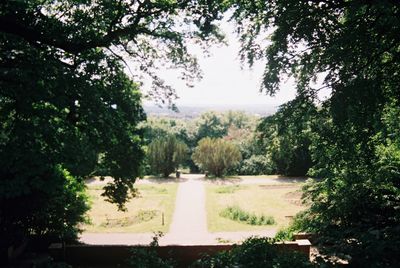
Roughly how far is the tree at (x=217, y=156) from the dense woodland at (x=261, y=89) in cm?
1865

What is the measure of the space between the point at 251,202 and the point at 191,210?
3653mm

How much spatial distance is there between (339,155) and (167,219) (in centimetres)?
1017

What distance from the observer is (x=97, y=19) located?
9992 mm

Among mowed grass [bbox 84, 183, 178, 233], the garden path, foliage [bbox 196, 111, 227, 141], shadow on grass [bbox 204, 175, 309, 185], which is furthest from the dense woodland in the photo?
foliage [bbox 196, 111, 227, 141]

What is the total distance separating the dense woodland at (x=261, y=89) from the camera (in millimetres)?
7613

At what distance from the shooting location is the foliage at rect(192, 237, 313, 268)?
5.62 m

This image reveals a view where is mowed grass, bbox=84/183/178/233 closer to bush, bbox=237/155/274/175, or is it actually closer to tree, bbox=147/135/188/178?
tree, bbox=147/135/188/178

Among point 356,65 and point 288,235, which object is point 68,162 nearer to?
point 356,65

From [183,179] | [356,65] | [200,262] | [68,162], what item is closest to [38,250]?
[68,162]

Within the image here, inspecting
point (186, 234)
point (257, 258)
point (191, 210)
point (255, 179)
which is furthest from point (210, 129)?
point (257, 258)

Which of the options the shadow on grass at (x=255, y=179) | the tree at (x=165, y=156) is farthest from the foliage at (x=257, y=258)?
the tree at (x=165, y=156)

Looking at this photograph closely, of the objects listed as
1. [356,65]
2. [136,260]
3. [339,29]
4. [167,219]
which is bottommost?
[167,219]

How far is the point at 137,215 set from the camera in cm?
Result: 1803

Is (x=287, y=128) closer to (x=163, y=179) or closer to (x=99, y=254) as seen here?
(x=99, y=254)
